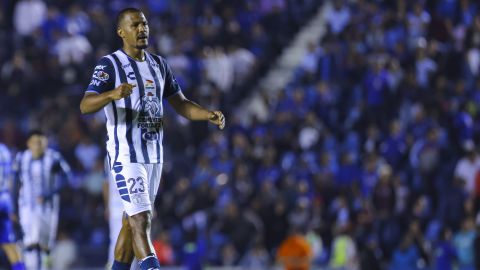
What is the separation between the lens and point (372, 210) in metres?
20.8

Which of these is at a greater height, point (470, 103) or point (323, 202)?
point (470, 103)

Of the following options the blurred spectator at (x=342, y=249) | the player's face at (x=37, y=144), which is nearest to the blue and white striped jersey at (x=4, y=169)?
the player's face at (x=37, y=144)

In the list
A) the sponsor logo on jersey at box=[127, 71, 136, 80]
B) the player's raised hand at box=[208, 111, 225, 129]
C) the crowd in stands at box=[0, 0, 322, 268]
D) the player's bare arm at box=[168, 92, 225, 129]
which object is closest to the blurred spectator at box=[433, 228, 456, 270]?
the crowd in stands at box=[0, 0, 322, 268]

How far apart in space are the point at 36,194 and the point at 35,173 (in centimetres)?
32

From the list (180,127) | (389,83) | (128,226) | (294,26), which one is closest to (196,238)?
(180,127)

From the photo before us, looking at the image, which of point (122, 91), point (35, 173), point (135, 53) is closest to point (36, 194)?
point (35, 173)

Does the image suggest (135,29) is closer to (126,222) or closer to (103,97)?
(103,97)

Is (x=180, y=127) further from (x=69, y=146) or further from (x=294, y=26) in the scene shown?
(x=294, y=26)

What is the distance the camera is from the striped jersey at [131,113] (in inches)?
404

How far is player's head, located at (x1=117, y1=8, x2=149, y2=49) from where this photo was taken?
10297 mm

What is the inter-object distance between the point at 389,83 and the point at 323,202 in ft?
9.56

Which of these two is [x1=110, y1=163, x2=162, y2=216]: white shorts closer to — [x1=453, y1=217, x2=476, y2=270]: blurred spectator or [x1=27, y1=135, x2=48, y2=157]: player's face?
[x1=27, y1=135, x2=48, y2=157]: player's face

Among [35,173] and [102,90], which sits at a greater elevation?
[102,90]

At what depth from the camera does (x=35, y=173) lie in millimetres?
15883
